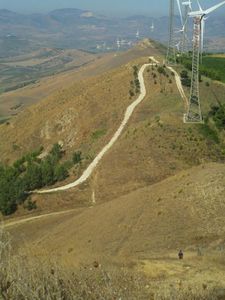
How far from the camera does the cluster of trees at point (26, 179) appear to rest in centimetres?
6075

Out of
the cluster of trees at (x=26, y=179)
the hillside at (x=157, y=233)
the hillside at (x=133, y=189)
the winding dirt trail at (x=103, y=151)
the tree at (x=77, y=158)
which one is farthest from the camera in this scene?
the tree at (x=77, y=158)

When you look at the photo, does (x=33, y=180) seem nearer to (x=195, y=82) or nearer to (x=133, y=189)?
(x=133, y=189)

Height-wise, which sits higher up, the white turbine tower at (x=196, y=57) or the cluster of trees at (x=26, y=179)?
the white turbine tower at (x=196, y=57)

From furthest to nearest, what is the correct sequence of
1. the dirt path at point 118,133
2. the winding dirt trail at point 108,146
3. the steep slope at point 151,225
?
1. the dirt path at point 118,133
2. the winding dirt trail at point 108,146
3. the steep slope at point 151,225

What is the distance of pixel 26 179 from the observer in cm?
6425

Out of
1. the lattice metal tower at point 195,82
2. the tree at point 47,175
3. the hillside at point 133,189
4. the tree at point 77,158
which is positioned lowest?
the tree at point 47,175

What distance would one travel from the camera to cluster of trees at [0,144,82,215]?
6075 centimetres

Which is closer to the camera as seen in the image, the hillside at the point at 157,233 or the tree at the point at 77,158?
the hillside at the point at 157,233

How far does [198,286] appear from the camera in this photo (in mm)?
22875

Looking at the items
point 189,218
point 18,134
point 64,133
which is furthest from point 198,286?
point 18,134

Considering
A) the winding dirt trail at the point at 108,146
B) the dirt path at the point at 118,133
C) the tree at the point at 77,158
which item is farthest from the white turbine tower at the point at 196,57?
the tree at the point at 77,158

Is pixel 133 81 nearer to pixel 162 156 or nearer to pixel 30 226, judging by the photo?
pixel 162 156

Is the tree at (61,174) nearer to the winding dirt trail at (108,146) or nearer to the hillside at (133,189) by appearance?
the hillside at (133,189)

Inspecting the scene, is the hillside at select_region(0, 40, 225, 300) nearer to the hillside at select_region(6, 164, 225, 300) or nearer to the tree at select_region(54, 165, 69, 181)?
the hillside at select_region(6, 164, 225, 300)
